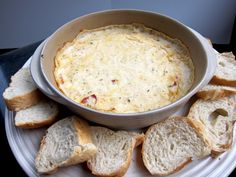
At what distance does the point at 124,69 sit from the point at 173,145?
0.46m

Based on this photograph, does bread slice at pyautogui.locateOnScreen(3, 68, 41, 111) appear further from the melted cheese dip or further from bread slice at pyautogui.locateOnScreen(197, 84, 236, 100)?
bread slice at pyautogui.locateOnScreen(197, 84, 236, 100)

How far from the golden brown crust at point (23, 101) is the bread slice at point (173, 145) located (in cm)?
49

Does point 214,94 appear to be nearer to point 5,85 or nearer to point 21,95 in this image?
point 21,95

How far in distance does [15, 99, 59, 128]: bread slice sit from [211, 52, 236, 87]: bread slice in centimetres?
69

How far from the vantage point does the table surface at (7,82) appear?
1685mm

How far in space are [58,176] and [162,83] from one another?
1.97ft

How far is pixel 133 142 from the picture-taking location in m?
1.15

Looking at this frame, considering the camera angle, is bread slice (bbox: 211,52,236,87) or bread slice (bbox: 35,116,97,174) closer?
bread slice (bbox: 35,116,97,174)

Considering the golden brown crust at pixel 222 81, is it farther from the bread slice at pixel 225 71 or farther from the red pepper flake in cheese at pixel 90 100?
the red pepper flake in cheese at pixel 90 100

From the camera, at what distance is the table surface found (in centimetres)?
168

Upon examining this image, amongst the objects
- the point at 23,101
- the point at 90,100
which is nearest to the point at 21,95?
the point at 23,101

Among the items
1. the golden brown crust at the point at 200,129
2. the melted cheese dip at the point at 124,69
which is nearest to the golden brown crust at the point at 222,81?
the melted cheese dip at the point at 124,69

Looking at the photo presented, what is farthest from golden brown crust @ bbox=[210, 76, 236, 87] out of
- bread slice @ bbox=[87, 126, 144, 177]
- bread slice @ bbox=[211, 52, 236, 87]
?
bread slice @ bbox=[87, 126, 144, 177]

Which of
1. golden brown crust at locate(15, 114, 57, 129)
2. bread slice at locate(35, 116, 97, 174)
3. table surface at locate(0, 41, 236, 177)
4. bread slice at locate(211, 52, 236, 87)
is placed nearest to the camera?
bread slice at locate(35, 116, 97, 174)
